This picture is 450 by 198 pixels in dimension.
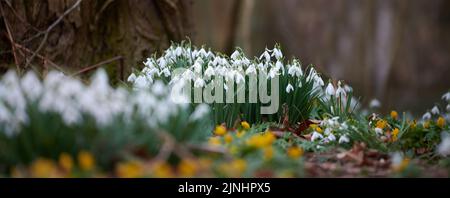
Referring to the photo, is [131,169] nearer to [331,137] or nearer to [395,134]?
[331,137]

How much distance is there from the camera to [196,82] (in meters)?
4.59

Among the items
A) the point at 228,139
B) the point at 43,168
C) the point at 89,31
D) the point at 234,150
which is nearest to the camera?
the point at 43,168

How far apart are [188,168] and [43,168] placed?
2.02ft

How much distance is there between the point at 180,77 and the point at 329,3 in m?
8.40

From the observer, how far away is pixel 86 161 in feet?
9.39

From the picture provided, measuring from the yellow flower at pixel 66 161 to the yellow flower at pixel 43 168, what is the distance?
0.04 meters

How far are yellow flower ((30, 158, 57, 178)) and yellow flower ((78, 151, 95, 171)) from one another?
116 millimetres

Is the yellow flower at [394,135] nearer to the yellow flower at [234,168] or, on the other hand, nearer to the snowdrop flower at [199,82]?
the snowdrop flower at [199,82]

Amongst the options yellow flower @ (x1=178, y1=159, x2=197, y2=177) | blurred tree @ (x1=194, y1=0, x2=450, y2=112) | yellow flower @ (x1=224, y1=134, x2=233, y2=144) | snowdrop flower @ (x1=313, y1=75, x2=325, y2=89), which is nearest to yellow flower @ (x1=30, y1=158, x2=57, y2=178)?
yellow flower @ (x1=178, y1=159, x2=197, y2=177)

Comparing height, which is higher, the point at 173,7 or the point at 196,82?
the point at 173,7

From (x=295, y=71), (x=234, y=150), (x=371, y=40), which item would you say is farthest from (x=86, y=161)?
(x=371, y=40)

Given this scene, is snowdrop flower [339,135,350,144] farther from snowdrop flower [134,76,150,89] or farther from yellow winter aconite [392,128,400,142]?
snowdrop flower [134,76,150,89]
